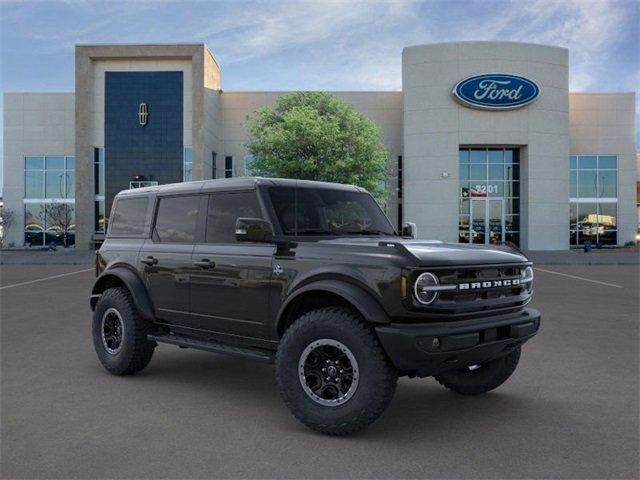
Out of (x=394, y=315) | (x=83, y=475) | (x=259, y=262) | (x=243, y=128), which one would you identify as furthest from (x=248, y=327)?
(x=243, y=128)

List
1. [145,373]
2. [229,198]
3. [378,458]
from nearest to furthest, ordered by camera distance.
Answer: [378,458] → [229,198] → [145,373]

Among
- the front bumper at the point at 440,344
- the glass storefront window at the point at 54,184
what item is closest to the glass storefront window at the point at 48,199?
the glass storefront window at the point at 54,184

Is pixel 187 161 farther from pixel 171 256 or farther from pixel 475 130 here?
pixel 171 256

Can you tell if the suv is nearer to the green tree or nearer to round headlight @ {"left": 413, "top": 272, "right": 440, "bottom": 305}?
round headlight @ {"left": 413, "top": 272, "right": 440, "bottom": 305}

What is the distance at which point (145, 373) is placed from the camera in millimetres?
6113

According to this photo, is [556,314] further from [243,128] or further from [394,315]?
[243,128]

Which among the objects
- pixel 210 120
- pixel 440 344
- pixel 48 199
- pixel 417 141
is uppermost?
pixel 210 120

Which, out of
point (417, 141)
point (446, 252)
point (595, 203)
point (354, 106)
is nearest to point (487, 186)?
point (417, 141)

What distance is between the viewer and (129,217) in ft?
21.1

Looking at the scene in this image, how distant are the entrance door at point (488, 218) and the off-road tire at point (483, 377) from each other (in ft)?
107

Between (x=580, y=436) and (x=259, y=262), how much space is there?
276cm

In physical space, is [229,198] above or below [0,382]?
above

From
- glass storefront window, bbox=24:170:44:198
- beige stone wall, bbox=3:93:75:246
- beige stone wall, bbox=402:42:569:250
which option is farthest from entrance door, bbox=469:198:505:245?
glass storefront window, bbox=24:170:44:198

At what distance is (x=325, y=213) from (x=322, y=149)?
2558cm
